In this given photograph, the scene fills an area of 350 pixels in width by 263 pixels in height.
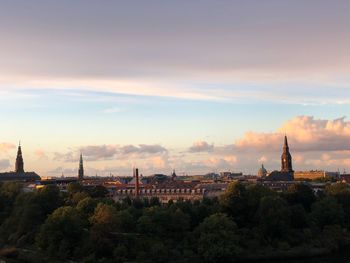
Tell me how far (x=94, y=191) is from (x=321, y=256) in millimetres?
53111

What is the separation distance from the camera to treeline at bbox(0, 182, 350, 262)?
230 ft

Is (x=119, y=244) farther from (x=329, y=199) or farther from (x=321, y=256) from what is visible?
(x=329, y=199)

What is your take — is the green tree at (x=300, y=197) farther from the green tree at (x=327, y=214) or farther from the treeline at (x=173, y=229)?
the green tree at (x=327, y=214)

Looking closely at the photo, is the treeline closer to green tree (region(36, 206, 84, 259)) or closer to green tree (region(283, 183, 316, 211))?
green tree (region(36, 206, 84, 259))

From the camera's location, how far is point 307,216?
3563 inches

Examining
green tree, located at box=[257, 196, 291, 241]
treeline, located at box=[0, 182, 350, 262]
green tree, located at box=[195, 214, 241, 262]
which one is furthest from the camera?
green tree, located at box=[257, 196, 291, 241]

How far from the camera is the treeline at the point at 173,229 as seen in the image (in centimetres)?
7000

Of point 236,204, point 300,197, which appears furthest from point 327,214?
point 236,204

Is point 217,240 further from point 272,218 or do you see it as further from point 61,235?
point 61,235

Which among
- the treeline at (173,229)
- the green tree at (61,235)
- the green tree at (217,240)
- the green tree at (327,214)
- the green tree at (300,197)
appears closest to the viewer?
the green tree at (61,235)

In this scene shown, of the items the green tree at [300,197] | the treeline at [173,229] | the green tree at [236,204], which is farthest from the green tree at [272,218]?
the green tree at [300,197]

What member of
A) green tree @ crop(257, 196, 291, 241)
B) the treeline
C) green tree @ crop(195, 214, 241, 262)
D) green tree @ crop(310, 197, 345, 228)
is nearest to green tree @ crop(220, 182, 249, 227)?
the treeline

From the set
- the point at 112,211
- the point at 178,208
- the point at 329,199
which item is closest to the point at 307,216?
the point at 329,199

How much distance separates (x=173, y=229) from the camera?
7688cm
